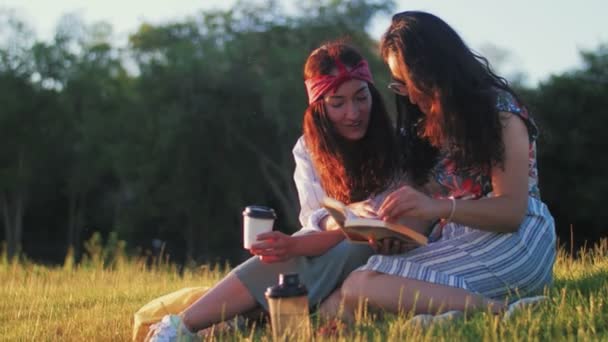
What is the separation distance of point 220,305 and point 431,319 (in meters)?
1.17

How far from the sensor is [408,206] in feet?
14.5

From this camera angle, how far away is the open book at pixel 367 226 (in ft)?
14.5

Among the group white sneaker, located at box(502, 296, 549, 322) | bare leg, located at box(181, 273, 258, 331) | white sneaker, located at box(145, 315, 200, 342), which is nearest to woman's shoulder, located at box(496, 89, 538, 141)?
white sneaker, located at box(502, 296, 549, 322)

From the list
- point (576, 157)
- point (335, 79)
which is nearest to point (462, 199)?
point (335, 79)

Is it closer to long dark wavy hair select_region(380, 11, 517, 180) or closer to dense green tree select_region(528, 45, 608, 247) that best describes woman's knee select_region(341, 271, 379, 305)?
long dark wavy hair select_region(380, 11, 517, 180)

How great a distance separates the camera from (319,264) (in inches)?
200

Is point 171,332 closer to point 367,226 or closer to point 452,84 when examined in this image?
point 367,226

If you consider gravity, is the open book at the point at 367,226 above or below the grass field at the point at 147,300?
above

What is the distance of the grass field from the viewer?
4.08 metres

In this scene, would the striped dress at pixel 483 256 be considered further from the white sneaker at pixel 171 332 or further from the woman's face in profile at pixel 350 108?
the white sneaker at pixel 171 332

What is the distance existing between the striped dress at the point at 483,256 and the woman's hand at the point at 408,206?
14.5 inches

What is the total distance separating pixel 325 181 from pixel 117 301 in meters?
2.13

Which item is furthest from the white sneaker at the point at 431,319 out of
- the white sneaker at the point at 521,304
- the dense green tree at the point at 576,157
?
the dense green tree at the point at 576,157

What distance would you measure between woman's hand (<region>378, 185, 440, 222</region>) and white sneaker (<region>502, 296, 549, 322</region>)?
0.52 m
